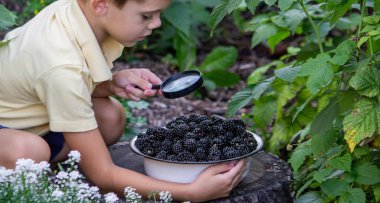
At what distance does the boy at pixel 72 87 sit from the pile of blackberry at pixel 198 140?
0.20 ft

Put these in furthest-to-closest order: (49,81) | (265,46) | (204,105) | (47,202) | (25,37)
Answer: (265,46) → (204,105) → (25,37) → (49,81) → (47,202)

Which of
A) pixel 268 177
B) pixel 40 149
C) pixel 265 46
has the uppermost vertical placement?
pixel 40 149

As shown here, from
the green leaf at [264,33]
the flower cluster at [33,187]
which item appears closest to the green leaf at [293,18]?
the green leaf at [264,33]

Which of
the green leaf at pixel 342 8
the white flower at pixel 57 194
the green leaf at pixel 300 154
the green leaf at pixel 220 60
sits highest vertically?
the green leaf at pixel 342 8

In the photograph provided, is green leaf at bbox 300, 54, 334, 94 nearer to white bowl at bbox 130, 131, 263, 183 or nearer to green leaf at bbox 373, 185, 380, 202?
white bowl at bbox 130, 131, 263, 183

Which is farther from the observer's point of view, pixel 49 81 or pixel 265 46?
pixel 265 46

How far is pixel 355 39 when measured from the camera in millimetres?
2965

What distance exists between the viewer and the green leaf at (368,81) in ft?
9.20

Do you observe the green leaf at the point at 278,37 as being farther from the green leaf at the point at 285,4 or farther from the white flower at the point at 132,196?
the white flower at the point at 132,196

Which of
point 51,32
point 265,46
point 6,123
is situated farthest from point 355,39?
point 265,46

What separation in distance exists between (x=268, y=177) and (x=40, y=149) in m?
0.88

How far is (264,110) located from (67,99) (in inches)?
63.9

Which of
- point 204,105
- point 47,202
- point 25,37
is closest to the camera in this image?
point 47,202

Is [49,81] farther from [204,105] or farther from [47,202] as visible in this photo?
[204,105]
